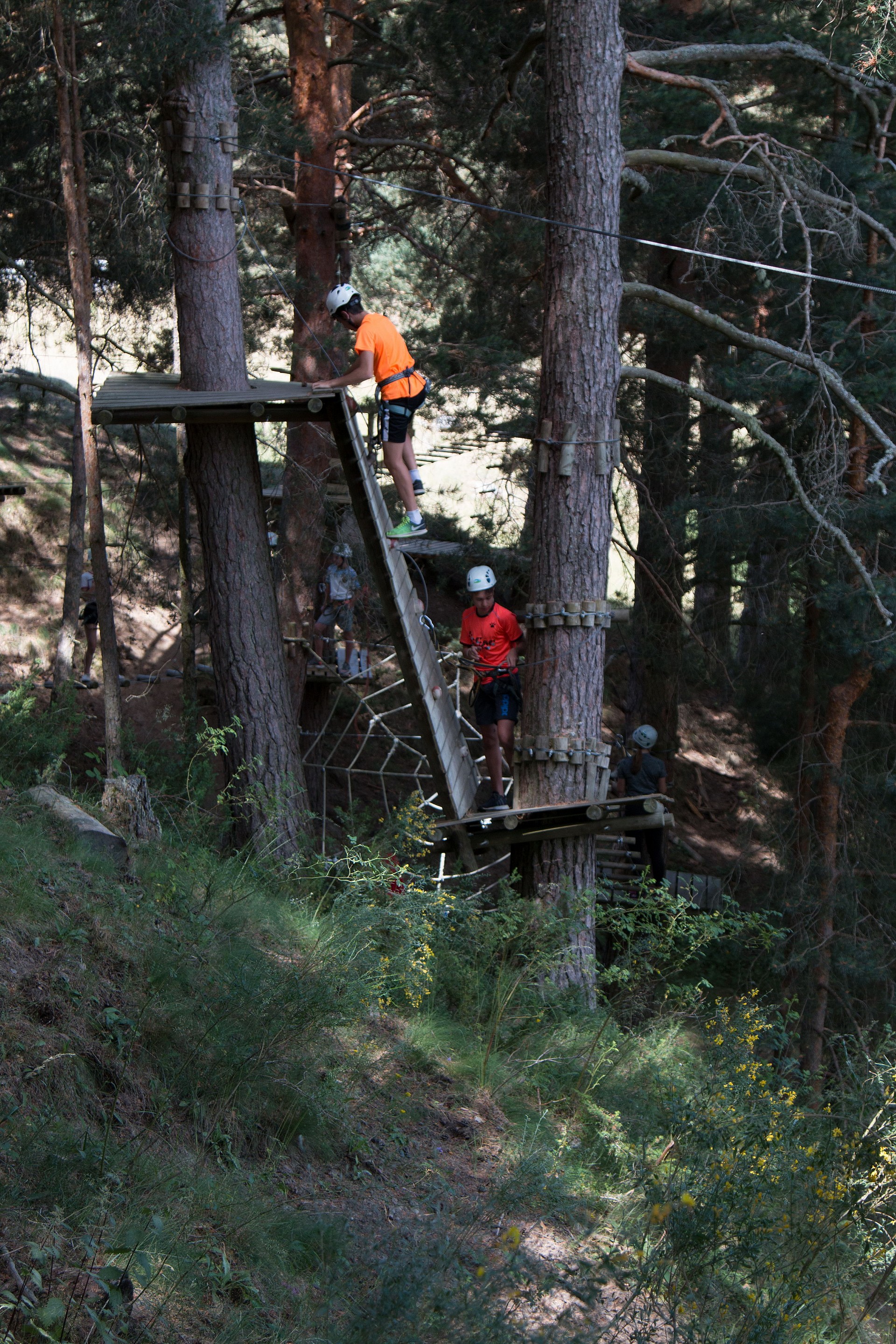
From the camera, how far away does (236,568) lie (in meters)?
7.36

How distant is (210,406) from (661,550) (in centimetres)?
618

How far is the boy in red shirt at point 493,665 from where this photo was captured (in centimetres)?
704

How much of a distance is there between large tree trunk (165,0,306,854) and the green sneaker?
1.34 metres

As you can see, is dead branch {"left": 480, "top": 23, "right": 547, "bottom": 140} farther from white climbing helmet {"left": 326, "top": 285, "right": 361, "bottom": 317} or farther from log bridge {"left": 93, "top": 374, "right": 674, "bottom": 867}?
log bridge {"left": 93, "top": 374, "right": 674, "bottom": 867}

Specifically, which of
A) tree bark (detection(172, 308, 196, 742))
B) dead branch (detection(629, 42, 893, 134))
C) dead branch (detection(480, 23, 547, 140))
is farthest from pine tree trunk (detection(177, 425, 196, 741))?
dead branch (detection(629, 42, 893, 134))

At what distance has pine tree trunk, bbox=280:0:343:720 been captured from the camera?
10492 millimetres

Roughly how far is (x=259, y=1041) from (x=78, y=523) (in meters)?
7.83

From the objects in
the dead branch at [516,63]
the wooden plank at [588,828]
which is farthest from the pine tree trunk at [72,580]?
the wooden plank at [588,828]

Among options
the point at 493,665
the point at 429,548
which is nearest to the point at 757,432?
the point at 493,665

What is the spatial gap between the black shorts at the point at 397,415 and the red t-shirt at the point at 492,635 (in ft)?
3.89

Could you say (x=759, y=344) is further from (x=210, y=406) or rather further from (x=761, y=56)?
(x=210, y=406)

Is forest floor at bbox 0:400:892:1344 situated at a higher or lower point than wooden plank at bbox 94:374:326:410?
lower

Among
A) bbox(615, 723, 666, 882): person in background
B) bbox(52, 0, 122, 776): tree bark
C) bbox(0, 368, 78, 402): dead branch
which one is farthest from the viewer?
bbox(0, 368, 78, 402): dead branch

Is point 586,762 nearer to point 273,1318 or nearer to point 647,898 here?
point 647,898
